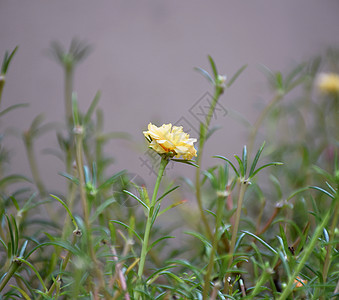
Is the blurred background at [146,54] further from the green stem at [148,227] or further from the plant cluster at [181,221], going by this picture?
the green stem at [148,227]

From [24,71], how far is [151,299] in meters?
1.01

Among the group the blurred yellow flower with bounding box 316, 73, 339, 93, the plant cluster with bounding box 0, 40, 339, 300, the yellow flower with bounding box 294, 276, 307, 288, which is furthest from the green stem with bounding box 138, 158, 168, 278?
the blurred yellow flower with bounding box 316, 73, 339, 93

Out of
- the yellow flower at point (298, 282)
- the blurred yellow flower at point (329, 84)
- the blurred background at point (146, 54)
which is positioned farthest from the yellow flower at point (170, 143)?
the blurred background at point (146, 54)

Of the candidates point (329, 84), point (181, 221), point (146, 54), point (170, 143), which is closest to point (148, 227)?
point (170, 143)

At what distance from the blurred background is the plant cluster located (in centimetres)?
30

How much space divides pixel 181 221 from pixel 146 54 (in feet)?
2.50

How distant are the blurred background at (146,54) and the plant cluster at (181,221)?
0.98 ft

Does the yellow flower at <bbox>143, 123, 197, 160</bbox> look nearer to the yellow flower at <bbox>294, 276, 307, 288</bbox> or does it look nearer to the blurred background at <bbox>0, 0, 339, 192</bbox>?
the yellow flower at <bbox>294, 276, 307, 288</bbox>

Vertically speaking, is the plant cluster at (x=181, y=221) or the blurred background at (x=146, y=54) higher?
the blurred background at (x=146, y=54)

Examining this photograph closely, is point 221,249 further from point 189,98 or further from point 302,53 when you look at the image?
point 302,53

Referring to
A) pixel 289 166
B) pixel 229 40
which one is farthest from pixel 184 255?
pixel 229 40

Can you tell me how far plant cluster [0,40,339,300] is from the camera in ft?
1.30

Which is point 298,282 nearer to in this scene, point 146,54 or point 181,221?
point 181,221

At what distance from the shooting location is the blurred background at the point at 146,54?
120 centimetres
